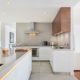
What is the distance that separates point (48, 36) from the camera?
23.0 ft

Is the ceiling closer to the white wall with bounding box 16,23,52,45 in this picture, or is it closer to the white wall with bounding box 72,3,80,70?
the white wall with bounding box 72,3,80,70

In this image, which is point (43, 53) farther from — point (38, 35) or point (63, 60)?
point (63, 60)

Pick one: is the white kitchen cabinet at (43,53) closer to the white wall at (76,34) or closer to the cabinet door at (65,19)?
the white wall at (76,34)

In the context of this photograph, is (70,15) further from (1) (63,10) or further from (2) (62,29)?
(2) (62,29)

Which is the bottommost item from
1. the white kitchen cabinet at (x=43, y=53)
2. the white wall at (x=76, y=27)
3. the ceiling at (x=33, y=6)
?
the white kitchen cabinet at (x=43, y=53)

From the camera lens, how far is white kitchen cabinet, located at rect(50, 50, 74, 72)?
147 inches

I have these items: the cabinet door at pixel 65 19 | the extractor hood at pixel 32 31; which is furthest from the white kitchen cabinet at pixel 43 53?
the cabinet door at pixel 65 19

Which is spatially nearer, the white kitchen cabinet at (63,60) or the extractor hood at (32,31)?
the white kitchen cabinet at (63,60)

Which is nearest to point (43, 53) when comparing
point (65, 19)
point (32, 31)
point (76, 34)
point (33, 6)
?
point (32, 31)

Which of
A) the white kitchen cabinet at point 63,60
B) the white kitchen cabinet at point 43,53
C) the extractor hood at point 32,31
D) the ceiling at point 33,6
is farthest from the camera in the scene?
the extractor hood at point 32,31

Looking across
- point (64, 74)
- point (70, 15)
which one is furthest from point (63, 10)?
point (64, 74)

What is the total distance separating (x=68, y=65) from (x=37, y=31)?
146 inches

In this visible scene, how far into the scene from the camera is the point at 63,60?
375cm

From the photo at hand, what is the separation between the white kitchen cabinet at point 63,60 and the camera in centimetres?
373
